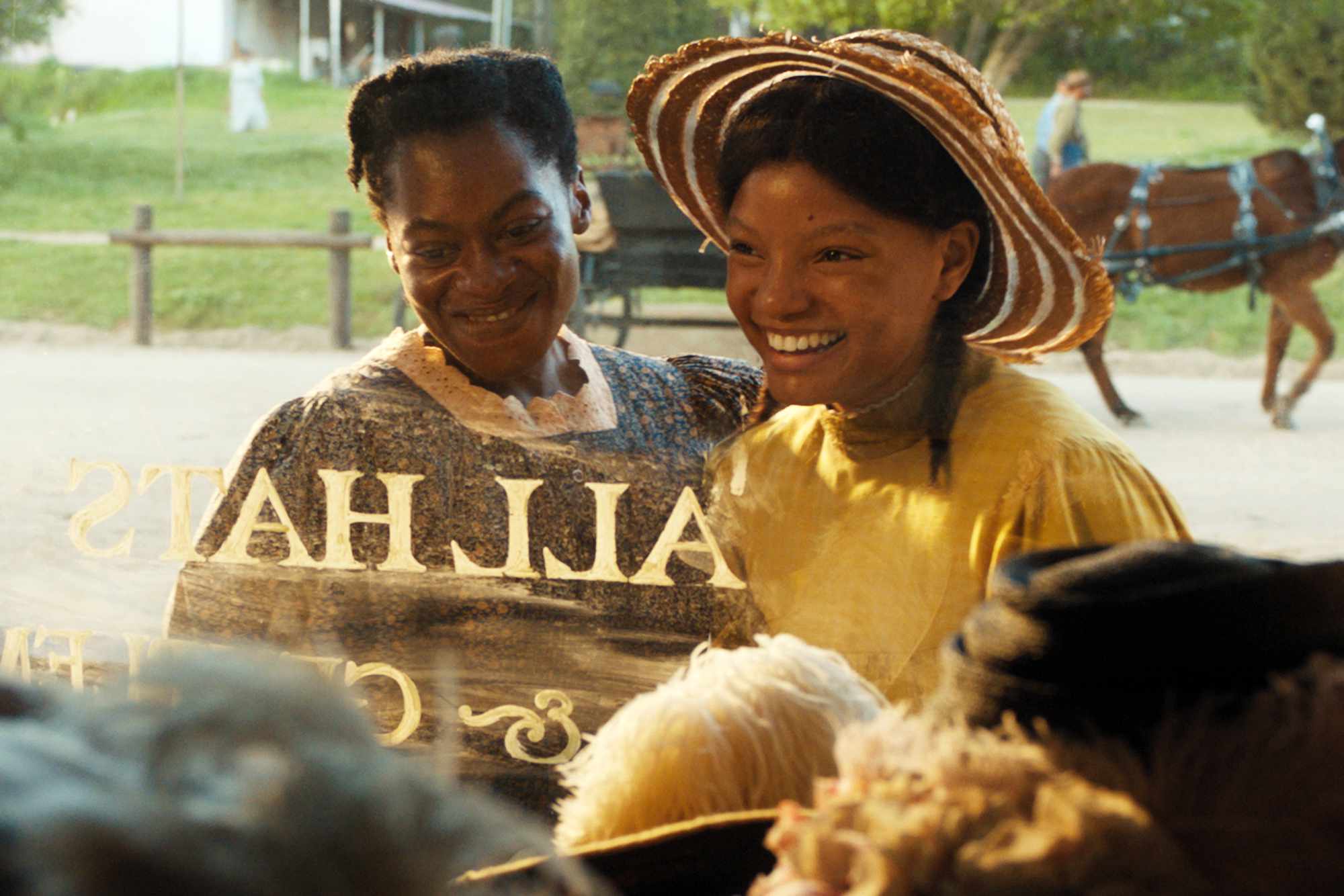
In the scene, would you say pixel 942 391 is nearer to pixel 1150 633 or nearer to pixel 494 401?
pixel 494 401

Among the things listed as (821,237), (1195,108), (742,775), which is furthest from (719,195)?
(1195,108)

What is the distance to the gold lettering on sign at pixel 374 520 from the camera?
7.25ft

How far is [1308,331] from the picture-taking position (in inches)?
151

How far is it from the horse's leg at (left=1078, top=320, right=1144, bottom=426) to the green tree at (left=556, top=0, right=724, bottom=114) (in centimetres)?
188

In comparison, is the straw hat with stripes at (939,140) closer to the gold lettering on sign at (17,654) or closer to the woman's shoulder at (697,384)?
the woman's shoulder at (697,384)

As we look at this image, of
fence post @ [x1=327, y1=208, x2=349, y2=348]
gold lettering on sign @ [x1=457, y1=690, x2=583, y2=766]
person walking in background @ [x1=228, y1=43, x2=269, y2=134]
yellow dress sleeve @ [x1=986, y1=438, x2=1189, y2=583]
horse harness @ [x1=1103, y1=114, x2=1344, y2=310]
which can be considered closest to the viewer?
yellow dress sleeve @ [x1=986, y1=438, x2=1189, y2=583]

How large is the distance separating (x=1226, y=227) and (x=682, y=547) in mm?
2716

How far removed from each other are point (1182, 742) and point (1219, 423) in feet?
11.5

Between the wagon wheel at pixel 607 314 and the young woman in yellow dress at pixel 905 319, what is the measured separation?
97 centimetres

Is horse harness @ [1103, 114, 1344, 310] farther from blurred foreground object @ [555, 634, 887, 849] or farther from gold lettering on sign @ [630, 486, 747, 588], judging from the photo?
blurred foreground object @ [555, 634, 887, 849]

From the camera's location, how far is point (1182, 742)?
77cm

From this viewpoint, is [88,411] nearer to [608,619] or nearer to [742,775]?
[608,619]

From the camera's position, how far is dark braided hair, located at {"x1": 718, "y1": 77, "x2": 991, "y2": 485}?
5.58 feet

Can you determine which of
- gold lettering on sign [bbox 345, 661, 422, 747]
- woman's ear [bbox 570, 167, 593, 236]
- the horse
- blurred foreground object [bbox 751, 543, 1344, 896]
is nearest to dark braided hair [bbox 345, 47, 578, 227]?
woman's ear [bbox 570, 167, 593, 236]
